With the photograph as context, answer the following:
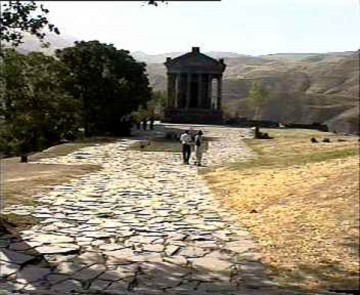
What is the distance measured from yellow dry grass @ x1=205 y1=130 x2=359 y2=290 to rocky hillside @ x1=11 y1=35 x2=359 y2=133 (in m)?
28.9

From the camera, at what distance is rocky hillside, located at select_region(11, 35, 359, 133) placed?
56144 mm

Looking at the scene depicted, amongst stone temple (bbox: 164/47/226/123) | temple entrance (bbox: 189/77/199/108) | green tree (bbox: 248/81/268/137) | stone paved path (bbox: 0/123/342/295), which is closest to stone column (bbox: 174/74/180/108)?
stone temple (bbox: 164/47/226/123)

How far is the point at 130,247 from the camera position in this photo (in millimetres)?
8867

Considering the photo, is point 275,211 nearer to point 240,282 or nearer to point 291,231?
point 291,231

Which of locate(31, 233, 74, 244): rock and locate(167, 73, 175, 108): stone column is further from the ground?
locate(167, 73, 175, 108): stone column

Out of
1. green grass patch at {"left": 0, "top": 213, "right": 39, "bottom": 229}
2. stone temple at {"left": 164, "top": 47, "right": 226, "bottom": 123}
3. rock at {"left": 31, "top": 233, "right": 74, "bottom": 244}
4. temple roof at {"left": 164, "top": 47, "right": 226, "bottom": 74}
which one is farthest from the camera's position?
temple roof at {"left": 164, "top": 47, "right": 226, "bottom": 74}

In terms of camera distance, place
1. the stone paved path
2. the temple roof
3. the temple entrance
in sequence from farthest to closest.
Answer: the temple entrance → the temple roof → the stone paved path

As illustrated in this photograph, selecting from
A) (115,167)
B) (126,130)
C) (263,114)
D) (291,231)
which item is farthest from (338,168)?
(263,114)

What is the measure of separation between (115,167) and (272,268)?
13.3 metres

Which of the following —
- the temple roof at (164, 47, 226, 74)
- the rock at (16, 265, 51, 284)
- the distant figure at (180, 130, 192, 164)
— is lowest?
the rock at (16, 265, 51, 284)

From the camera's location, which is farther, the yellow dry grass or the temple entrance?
the temple entrance

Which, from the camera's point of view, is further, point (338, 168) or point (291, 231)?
point (338, 168)

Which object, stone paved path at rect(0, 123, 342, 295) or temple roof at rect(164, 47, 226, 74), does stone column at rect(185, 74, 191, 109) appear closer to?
temple roof at rect(164, 47, 226, 74)

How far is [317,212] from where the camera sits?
10.3 m
